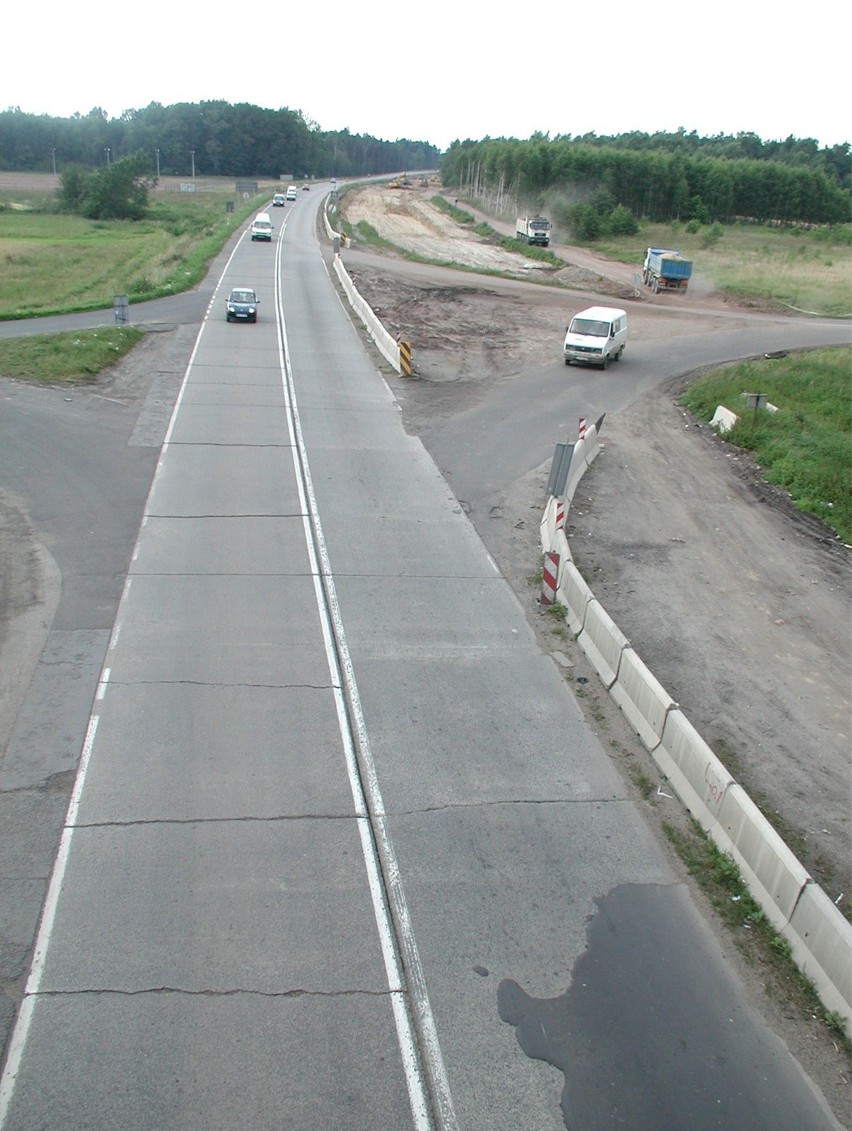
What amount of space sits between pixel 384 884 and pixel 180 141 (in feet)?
645

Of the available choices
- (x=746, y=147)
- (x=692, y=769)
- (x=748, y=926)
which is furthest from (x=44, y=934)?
(x=746, y=147)

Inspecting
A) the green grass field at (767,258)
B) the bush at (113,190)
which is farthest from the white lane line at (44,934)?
the bush at (113,190)

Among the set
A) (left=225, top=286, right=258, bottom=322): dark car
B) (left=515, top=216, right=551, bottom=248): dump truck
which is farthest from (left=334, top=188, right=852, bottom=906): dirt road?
(left=515, top=216, right=551, bottom=248): dump truck

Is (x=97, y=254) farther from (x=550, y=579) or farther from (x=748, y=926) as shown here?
(x=748, y=926)

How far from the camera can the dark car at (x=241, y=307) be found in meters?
35.9

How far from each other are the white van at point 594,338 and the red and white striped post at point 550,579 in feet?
64.0

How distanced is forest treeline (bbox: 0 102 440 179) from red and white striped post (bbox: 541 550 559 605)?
583 ft

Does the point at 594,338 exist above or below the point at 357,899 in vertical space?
above

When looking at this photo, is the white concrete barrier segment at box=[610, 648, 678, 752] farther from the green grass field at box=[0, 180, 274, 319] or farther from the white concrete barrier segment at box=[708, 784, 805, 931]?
the green grass field at box=[0, 180, 274, 319]

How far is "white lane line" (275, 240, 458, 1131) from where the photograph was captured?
21.3 ft

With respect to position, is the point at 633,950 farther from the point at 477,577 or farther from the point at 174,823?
the point at 477,577

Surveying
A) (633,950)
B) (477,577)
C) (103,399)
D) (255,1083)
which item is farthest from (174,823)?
(103,399)

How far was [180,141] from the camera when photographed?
178750 millimetres

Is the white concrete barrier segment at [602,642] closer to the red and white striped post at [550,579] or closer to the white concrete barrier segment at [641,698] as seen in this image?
the white concrete barrier segment at [641,698]
